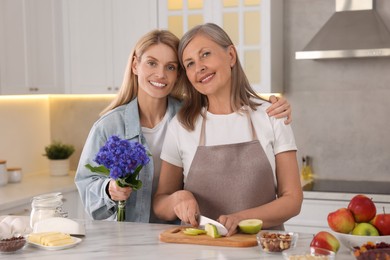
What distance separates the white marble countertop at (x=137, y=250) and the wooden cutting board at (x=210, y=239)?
0.05 ft

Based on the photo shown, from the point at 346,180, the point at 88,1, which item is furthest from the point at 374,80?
the point at 88,1

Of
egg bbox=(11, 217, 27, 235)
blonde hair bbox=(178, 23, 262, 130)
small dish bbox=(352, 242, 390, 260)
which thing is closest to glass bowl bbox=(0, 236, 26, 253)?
egg bbox=(11, 217, 27, 235)

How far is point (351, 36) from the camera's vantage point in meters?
4.17

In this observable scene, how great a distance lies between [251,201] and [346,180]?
225cm

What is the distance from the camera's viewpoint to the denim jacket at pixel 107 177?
252 centimetres

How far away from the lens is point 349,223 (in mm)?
1824

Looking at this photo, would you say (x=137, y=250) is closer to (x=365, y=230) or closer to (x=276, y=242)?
(x=276, y=242)

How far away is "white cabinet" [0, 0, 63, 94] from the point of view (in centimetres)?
414

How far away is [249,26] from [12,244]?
2.62 meters

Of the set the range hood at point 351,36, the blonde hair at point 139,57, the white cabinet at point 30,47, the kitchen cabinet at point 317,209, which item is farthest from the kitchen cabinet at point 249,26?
the blonde hair at point 139,57

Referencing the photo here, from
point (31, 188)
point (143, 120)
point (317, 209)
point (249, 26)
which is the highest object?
point (249, 26)

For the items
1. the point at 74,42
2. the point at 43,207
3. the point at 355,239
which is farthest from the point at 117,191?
the point at 74,42

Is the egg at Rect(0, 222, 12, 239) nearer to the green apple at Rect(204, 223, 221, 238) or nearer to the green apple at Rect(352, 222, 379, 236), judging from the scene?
the green apple at Rect(204, 223, 221, 238)

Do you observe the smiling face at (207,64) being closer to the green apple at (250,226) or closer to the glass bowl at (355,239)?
the green apple at (250,226)
